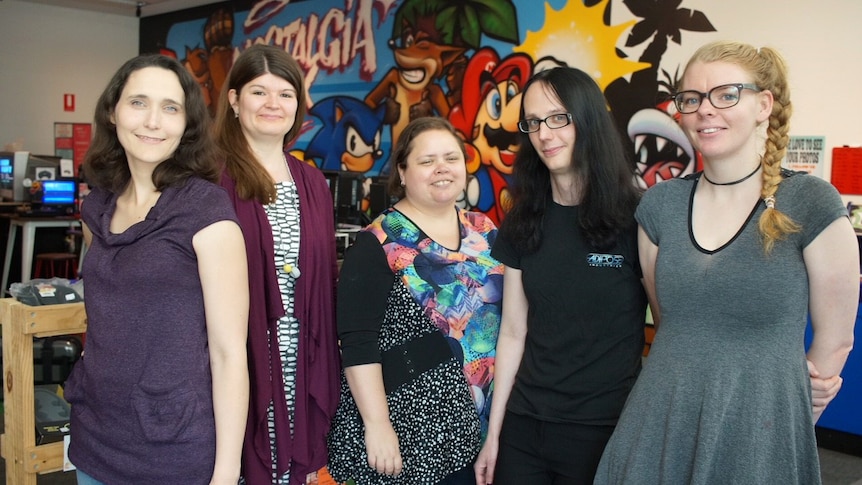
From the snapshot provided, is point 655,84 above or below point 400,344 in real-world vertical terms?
above

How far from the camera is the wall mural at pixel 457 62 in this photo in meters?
6.19

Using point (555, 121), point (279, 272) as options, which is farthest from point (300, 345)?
point (555, 121)

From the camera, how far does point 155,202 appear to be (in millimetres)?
1688

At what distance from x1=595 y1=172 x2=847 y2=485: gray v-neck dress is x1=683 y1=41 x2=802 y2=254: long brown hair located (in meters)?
0.02

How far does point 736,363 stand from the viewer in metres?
1.39

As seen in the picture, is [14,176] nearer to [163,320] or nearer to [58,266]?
[58,266]

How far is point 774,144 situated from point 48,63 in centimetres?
1238

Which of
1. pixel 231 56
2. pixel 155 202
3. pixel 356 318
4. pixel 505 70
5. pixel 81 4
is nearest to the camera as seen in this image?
pixel 155 202

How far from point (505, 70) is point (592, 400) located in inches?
235

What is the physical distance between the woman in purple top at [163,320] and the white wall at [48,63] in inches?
404

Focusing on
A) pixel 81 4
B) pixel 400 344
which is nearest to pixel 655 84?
pixel 400 344

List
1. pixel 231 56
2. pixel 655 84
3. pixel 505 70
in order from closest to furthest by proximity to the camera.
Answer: pixel 655 84 → pixel 505 70 → pixel 231 56

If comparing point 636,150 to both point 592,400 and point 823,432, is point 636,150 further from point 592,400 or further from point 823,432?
point 592,400

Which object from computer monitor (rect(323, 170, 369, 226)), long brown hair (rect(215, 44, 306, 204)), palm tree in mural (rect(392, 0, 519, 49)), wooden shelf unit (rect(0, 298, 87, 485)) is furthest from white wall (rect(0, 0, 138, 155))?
long brown hair (rect(215, 44, 306, 204))
